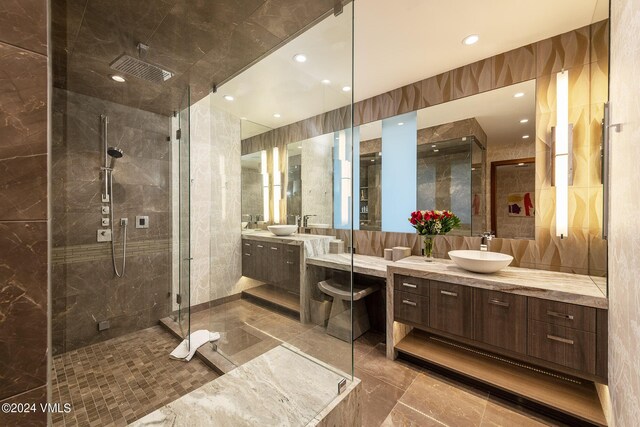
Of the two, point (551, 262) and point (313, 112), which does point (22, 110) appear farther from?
point (551, 262)

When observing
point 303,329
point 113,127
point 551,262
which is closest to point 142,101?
point 113,127

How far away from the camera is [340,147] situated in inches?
86.9

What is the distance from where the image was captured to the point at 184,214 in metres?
2.82

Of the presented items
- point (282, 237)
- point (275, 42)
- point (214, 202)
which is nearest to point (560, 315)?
point (282, 237)

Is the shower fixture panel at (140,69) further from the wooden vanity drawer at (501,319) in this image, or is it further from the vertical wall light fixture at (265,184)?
the wooden vanity drawer at (501,319)

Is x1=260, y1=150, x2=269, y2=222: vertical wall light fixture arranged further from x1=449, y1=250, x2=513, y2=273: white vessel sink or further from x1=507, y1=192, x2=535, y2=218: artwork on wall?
x1=507, y1=192, x2=535, y2=218: artwork on wall

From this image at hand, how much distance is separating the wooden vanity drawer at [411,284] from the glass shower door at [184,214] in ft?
7.02

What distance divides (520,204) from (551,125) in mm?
663

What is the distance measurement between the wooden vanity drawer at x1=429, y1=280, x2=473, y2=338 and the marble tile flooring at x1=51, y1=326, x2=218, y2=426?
176 centimetres

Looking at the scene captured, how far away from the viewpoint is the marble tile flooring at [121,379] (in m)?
1.58

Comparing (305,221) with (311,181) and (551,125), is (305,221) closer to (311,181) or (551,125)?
(311,181)

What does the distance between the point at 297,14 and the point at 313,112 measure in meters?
0.78

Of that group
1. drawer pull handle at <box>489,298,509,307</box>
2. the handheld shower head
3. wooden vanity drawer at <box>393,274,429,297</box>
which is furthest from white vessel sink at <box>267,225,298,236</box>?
the handheld shower head

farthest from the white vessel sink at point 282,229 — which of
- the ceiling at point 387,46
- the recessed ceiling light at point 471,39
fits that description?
the recessed ceiling light at point 471,39
